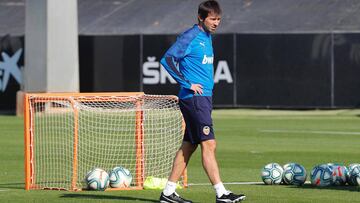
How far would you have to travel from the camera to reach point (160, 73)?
37.2 meters

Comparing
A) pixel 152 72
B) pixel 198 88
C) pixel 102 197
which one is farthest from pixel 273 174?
pixel 152 72

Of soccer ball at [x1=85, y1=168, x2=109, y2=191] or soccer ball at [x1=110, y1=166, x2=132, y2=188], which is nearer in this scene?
soccer ball at [x1=85, y1=168, x2=109, y2=191]

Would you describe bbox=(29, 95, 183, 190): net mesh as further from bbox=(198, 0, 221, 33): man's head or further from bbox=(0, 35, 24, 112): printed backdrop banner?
bbox=(0, 35, 24, 112): printed backdrop banner

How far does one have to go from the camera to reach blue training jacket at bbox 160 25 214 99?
12.4m

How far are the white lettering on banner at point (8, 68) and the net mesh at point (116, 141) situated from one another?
1936 centimetres

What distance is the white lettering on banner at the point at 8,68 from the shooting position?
3872 cm

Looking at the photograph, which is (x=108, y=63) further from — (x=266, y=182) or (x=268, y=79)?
(x=266, y=182)

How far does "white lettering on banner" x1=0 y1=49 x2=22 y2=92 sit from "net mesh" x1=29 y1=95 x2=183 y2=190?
63.5ft

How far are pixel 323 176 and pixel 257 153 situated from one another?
20.7ft

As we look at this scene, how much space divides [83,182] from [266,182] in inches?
95.4

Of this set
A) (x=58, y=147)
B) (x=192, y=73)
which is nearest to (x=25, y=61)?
(x=58, y=147)

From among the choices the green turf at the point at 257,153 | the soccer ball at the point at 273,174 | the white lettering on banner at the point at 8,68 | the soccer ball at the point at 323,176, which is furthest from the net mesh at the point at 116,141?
the white lettering on banner at the point at 8,68

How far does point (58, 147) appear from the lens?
20.4 meters

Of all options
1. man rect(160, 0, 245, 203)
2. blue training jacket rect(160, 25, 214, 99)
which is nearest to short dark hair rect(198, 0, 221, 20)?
man rect(160, 0, 245, 203)
